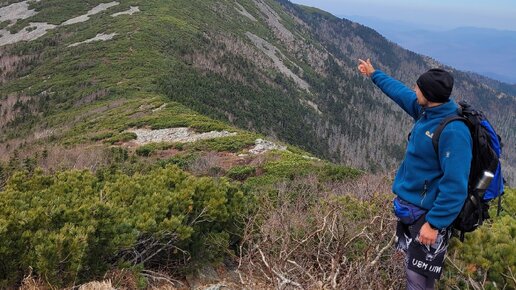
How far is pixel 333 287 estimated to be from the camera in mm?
4750

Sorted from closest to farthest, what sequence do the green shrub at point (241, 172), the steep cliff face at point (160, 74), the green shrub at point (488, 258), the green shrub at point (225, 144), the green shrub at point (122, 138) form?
the green shrub at point (488, 258) → the green shrub at point (241, 172) → the green shrub at point (225, 144) → the green shrub at point (122, 138) → the steep cliff face at point (160, 74)

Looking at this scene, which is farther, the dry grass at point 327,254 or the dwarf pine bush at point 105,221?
the dry grass at point 327,254

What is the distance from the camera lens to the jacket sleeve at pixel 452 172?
3.83 meters

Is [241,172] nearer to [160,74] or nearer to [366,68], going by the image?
[366,68]

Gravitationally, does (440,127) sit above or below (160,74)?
above

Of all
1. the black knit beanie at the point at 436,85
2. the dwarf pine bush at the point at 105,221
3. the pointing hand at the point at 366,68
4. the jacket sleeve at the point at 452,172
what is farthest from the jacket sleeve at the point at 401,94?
the dwarf pine bush at the point at 105,221

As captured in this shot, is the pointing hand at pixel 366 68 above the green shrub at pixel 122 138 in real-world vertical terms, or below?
above

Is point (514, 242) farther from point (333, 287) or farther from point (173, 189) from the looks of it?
point (173, 189)

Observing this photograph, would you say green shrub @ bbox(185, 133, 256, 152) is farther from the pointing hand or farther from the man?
the man

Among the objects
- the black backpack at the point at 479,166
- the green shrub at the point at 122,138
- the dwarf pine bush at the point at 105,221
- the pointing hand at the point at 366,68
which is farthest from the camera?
the green shrub at the point at 122,138

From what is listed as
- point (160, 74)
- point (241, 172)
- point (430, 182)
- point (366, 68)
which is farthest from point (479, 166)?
point (160, 74)

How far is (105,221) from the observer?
511cm

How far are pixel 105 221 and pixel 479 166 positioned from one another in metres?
3.81

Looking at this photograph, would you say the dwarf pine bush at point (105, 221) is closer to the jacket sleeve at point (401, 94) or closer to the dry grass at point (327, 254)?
the dry grass at point (327, 254)
